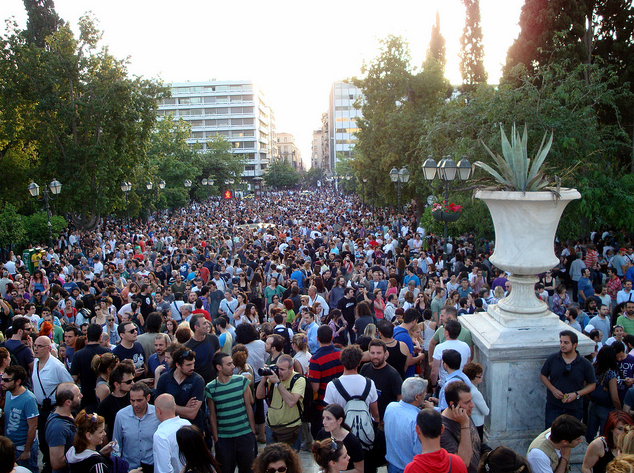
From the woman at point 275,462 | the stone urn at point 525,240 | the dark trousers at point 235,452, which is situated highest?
the stone urn at point 525,240

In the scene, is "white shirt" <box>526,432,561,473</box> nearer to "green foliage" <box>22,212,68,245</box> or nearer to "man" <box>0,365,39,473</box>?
"man" <box>0,365,39,473</box>

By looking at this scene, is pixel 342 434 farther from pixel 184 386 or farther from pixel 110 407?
pixel 110 407

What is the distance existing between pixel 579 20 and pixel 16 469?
20341mm

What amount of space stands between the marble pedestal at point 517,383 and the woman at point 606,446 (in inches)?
34.6

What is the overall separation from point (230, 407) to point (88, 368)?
6.56 feet

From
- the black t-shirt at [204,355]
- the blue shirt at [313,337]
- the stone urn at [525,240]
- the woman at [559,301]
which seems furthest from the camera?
the woman at [559,301]

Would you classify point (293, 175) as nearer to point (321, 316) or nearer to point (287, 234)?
point (287, 234)

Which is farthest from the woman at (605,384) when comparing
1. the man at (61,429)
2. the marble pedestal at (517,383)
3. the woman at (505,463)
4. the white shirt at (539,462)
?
the man at (61,429)

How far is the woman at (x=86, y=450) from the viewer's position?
3588 mm

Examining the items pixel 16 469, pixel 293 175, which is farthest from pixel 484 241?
pixel 293 175

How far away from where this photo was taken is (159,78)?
27.2 meters

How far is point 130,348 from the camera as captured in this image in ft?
19.1

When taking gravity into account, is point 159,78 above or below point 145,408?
above

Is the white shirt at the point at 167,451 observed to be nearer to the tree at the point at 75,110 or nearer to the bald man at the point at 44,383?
the bald man at the point at 44,383
